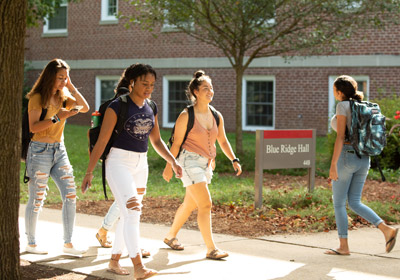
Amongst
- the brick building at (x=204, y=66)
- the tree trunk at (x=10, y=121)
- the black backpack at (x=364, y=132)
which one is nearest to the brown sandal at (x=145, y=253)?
the tree trunk at (x=10, y=121)

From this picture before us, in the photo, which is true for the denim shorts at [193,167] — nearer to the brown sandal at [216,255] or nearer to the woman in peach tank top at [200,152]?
the woman in peach tank top at [200,152]

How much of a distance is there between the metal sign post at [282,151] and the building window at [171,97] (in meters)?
14.7

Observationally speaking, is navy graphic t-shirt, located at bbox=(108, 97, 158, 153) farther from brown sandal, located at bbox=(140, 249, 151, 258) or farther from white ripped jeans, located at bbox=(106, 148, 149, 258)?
brown sandal, located at bbox=(140, 249, 151, 258)

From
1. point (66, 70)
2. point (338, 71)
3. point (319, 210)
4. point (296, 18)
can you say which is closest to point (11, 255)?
point (66, 70)

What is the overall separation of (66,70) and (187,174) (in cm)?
152

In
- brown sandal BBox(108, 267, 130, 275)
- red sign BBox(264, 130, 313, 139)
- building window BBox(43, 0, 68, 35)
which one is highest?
building window BBox(43, 0, 68, 35)

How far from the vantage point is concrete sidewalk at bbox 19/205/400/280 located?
18.9 feet

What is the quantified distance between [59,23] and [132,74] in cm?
2253

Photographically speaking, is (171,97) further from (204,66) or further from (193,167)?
(193,167)

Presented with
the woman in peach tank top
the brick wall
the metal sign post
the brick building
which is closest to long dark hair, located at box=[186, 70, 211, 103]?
the woman in peach tank top

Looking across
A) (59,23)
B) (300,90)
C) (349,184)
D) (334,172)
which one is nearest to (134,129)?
(334,172)

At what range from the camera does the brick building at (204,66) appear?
1995 centimetres

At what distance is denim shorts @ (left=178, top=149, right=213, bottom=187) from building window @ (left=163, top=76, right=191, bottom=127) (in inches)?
694

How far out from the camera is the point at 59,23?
89.4 ft
